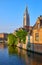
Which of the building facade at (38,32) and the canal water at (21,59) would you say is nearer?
the canal water at (21,59)

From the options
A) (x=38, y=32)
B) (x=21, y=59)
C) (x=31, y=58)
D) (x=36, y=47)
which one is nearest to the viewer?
(x=21, y=59)

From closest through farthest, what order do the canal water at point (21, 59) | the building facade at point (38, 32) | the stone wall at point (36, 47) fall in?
the canal water at point (21, 59) → the stone wall at point (36, 47) → the building facade at point (38, 32)

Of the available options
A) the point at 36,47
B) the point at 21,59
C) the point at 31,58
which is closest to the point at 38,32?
the point at 36,47

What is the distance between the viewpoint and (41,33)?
39281 millimetres

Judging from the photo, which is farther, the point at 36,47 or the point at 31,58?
the point at 36,47

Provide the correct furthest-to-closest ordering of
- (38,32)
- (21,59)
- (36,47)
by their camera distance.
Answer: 1. (36,47)
2. (38,32)
3. (21,59)

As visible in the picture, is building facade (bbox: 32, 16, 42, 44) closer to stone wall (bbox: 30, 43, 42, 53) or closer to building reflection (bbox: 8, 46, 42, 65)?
stone wall (bbox: 30, 43, 42, 53)

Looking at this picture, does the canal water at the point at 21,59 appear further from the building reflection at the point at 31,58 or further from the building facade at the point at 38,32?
the building facade at the point at 38,32

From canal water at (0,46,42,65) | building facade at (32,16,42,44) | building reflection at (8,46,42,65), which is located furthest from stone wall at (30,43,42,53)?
canal water at (0,46,42,65)

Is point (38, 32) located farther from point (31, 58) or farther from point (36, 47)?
point (31, 58)

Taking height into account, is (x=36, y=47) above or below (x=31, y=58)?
above

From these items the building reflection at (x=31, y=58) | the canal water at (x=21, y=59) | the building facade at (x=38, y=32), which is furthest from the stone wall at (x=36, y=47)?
the canal water at (x=21, y=59)

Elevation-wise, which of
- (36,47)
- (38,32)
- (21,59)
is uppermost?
(38,32)

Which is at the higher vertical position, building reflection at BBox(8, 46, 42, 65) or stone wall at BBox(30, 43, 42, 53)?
stone wall at BBox(30, 43, 42, 53)
